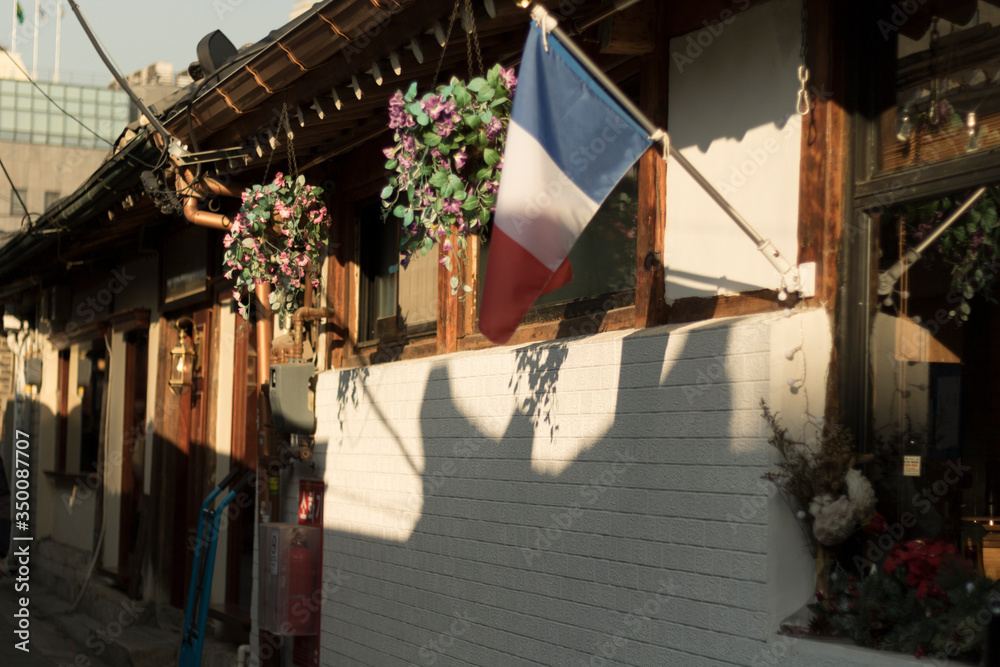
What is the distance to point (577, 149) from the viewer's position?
13.0 feet

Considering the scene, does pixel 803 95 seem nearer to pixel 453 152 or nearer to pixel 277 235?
pixel 453 152

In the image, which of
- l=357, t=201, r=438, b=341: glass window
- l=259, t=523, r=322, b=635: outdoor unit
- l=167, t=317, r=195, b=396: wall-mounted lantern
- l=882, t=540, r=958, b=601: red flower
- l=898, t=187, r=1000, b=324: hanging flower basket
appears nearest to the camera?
l=882, t=540, r=958, b=601: red flower

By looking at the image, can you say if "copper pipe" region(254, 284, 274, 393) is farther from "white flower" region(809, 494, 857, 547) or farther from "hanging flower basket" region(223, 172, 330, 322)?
"white flower" region(809, 494, 857, 547)

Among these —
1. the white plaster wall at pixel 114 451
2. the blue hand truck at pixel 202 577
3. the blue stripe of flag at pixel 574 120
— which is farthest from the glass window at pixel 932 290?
the white plaster wall at pixel 114 451

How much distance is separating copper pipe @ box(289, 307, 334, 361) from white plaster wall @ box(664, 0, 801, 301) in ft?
11.8

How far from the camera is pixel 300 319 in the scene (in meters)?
7.86

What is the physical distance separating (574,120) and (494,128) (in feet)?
2.48

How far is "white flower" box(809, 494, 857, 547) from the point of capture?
385cm
